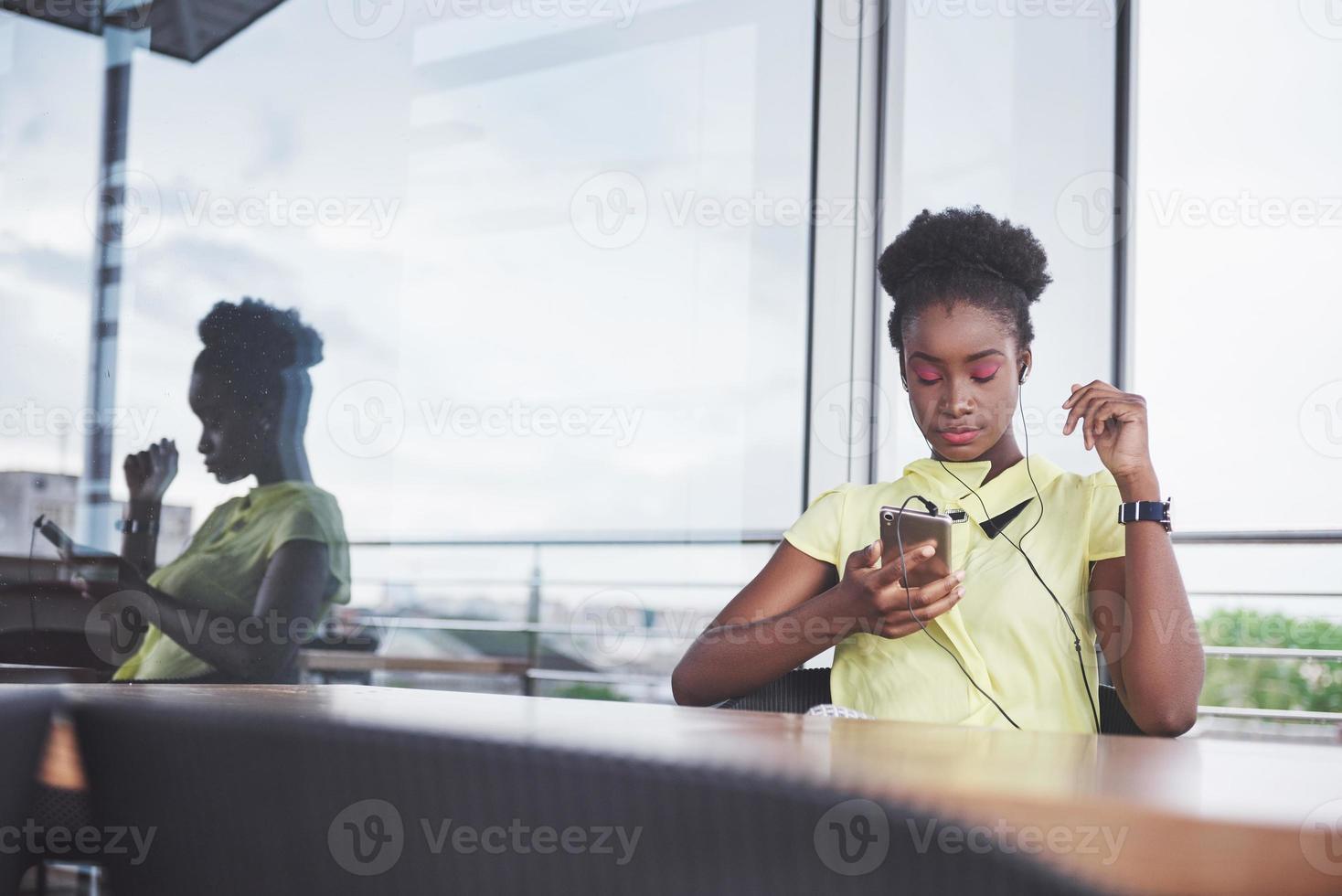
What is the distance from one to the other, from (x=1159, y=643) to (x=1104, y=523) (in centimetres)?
19

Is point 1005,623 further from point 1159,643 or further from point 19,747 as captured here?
point 19,747

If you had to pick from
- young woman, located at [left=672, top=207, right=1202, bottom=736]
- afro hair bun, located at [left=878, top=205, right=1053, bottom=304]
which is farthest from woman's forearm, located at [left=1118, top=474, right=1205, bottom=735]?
afro hair bun, located at [left=878, top=205, right=1053, bottom=304]

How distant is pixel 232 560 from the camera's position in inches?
96.3

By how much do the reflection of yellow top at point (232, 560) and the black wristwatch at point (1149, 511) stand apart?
180 centimetres

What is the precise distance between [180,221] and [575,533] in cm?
147

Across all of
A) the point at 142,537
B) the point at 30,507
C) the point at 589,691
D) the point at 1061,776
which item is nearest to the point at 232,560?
the point at 142,537

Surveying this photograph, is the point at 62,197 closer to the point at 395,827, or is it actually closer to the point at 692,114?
the point at 692,114

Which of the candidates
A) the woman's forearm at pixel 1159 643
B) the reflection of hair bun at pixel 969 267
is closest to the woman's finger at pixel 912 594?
the woman's forearm at pixel 1159 643

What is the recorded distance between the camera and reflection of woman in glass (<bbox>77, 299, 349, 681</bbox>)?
7.67 feet

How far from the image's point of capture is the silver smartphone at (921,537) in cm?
132

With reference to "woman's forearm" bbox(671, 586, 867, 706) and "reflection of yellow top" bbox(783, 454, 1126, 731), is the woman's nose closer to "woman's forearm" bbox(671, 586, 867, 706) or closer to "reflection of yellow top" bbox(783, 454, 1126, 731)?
"reflection of yellow top" bbox(783, 454, 1126, 731)

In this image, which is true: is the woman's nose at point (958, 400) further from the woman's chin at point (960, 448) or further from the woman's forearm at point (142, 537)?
the woman's forearm at point (142, 537)

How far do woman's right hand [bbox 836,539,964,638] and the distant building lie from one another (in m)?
1.65

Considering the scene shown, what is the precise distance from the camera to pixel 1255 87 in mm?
3229
